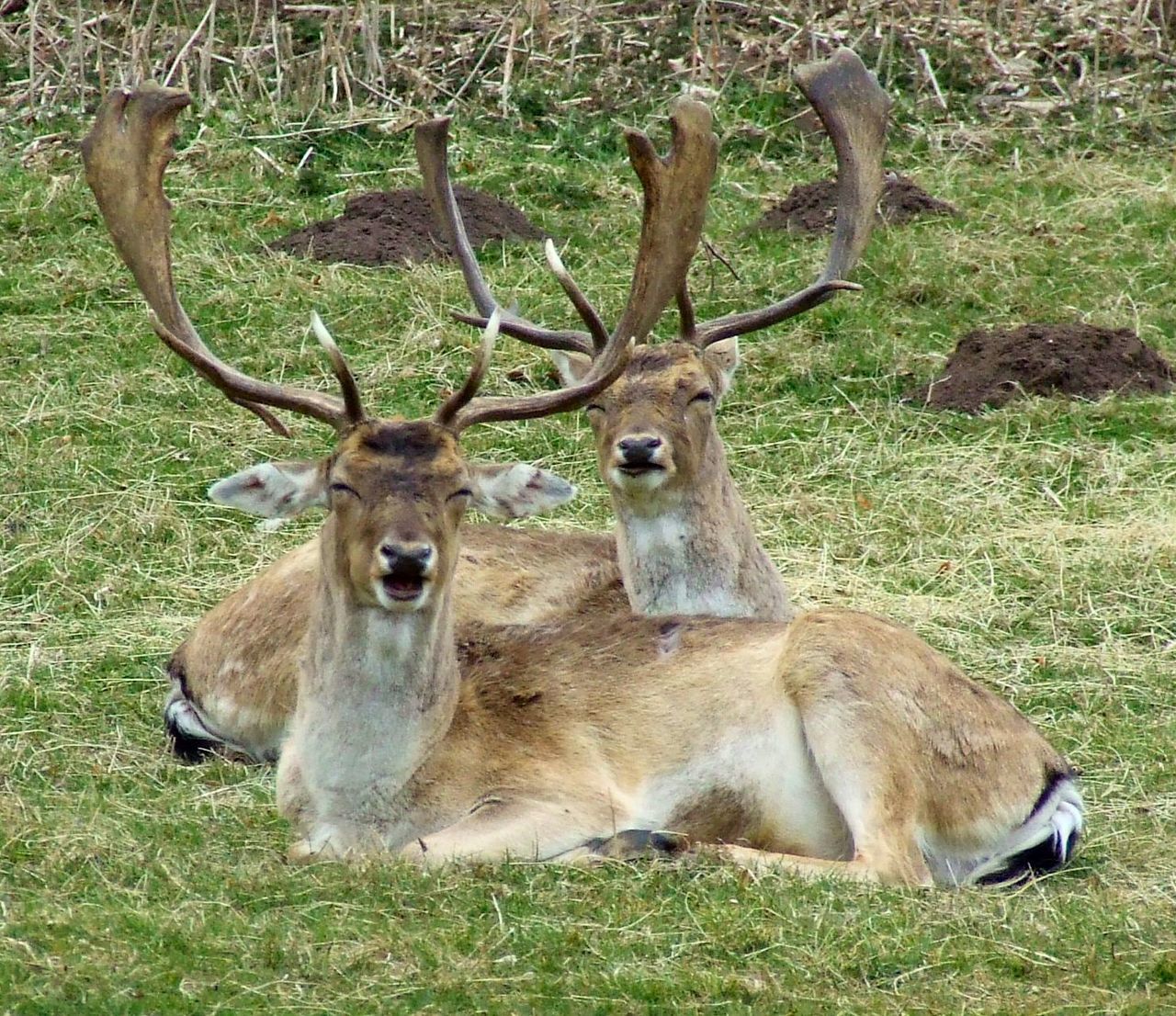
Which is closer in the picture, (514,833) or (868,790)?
(514,833)

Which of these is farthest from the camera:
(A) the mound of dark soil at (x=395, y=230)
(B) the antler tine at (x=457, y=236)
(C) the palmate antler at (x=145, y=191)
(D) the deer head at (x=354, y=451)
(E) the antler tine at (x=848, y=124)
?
(A) the mound of dark soil at (x=395, y=230)

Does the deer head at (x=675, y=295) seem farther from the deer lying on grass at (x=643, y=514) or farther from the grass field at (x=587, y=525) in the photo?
the grass field at (x=587, y=525)

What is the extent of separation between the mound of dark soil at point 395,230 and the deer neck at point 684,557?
A: 466 cm

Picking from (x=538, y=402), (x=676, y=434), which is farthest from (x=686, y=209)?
(x=538, y=402)

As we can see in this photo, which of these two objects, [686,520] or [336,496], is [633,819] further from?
[686,520]

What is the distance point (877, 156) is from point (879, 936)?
466cm

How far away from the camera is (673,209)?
26.4ft

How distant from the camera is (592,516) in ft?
34.3

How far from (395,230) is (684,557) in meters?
5.15

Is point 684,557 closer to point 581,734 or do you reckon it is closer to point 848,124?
point 581,734

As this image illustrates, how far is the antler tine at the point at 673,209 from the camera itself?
26.1ft

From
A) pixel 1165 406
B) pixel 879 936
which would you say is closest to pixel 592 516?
pixel 1165 406

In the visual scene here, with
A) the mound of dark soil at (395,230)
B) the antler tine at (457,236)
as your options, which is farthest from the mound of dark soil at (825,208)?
the antler tine at (457,236)

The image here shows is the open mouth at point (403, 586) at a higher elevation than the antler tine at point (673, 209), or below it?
below
